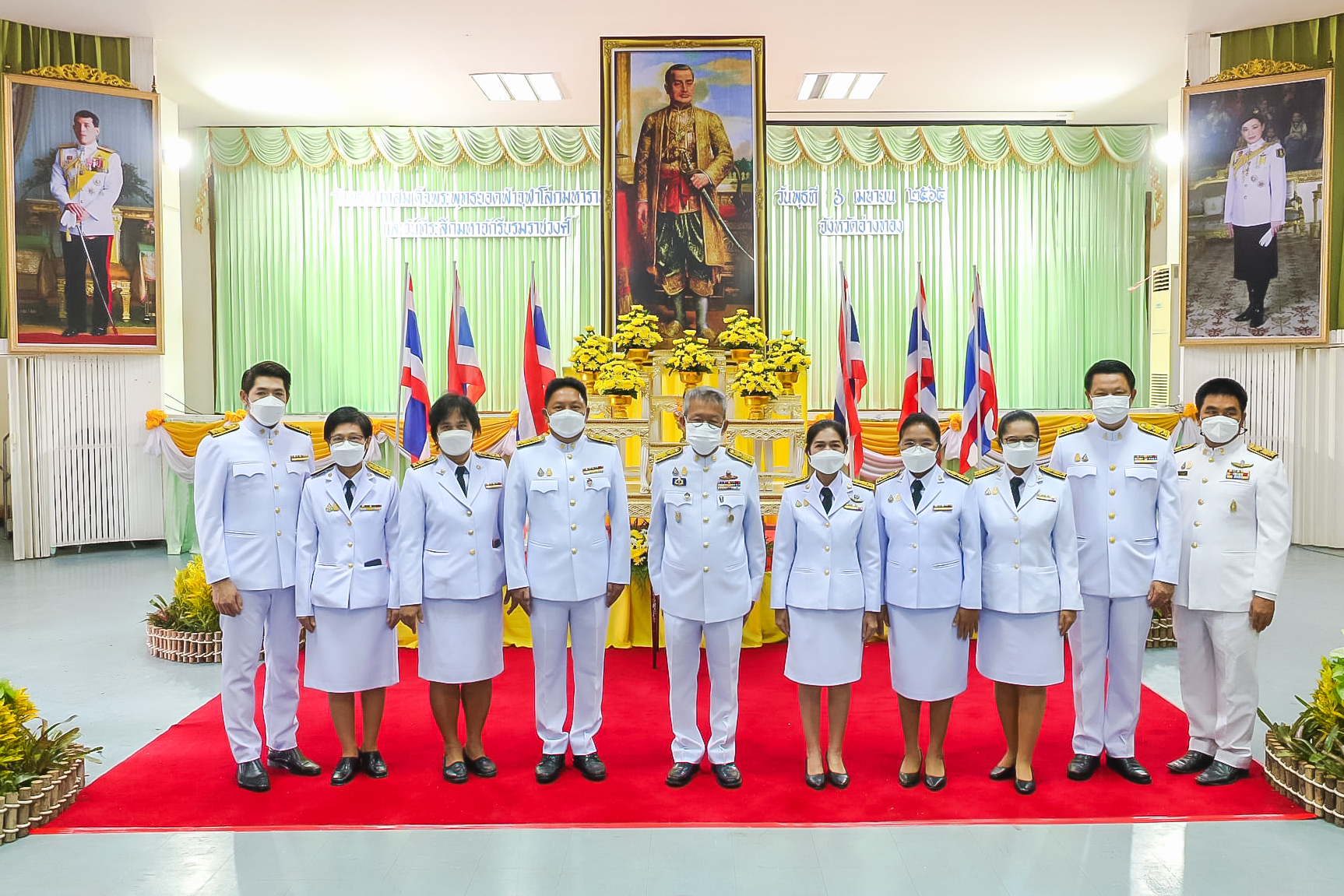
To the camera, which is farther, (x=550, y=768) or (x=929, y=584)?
(x=550, y=768)

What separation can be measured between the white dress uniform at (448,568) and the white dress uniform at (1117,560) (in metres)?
2.23

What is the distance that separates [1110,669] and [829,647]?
1120mm

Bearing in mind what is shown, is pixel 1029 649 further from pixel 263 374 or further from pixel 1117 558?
pixel 263 374

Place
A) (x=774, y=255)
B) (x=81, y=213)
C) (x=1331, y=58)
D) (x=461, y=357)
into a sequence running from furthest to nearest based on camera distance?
(x=774, y=255)
(x=81, y=213)
(x=1331, y=58)
(x=461, y=357)

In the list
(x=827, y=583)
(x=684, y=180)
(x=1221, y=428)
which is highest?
(x=684, y=180)

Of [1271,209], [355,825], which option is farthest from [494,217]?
[355,825]

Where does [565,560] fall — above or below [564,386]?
below

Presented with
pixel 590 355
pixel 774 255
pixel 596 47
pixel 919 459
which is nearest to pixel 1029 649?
pixel 919 459

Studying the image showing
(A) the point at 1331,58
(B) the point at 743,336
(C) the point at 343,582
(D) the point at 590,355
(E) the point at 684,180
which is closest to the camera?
(C) the point at 343,582

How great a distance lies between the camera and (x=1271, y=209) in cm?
899

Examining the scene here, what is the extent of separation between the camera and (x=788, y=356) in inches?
267

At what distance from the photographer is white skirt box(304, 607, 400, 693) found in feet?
12.0

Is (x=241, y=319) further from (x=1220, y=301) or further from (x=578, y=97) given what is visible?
(x=1220, y=301)

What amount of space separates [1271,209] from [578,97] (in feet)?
23.2
